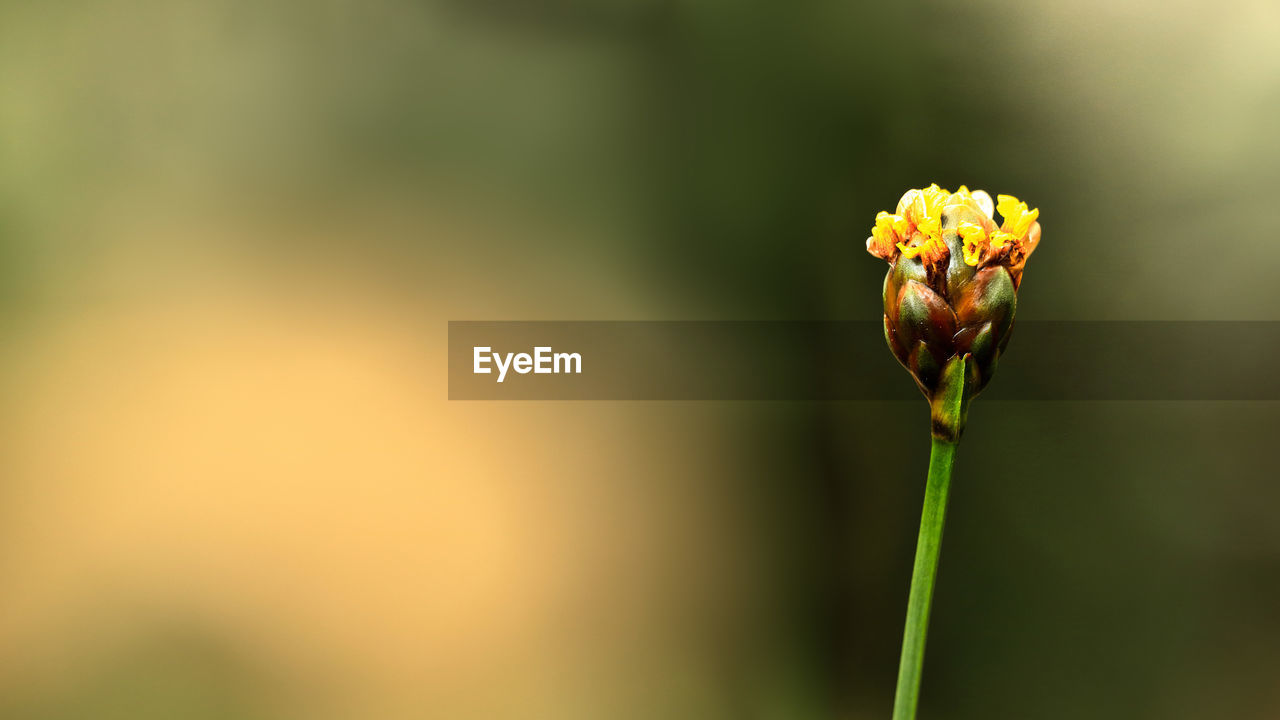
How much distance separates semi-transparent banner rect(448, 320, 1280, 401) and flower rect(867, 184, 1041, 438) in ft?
1.99

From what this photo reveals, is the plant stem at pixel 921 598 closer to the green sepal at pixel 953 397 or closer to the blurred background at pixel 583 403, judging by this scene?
the green sepal at pixel 953 397

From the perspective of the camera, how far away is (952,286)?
0.29 metres

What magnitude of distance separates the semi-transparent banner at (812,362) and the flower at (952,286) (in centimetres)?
61

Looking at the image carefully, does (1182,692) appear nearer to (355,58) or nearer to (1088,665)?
(1088,665)

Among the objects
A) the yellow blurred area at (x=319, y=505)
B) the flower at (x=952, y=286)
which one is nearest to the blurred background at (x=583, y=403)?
the yellow blurred area at (x=319, y=505)

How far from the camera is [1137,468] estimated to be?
873mm

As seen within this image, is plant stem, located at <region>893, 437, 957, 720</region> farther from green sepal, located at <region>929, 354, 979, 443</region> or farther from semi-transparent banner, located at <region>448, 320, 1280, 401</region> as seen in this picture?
semi-transparent banner, located at <region>448, 320, 1280, 401</region>

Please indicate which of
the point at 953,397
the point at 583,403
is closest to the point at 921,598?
the point at 953,397

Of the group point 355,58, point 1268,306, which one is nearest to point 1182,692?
point 1268,306

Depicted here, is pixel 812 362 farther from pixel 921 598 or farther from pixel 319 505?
pixel 921 598

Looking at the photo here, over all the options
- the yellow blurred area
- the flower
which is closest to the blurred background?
the yellow blurred area

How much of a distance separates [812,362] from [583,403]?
245 millimetres

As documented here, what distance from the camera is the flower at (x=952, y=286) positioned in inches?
11.0

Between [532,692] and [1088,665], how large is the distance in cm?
57
